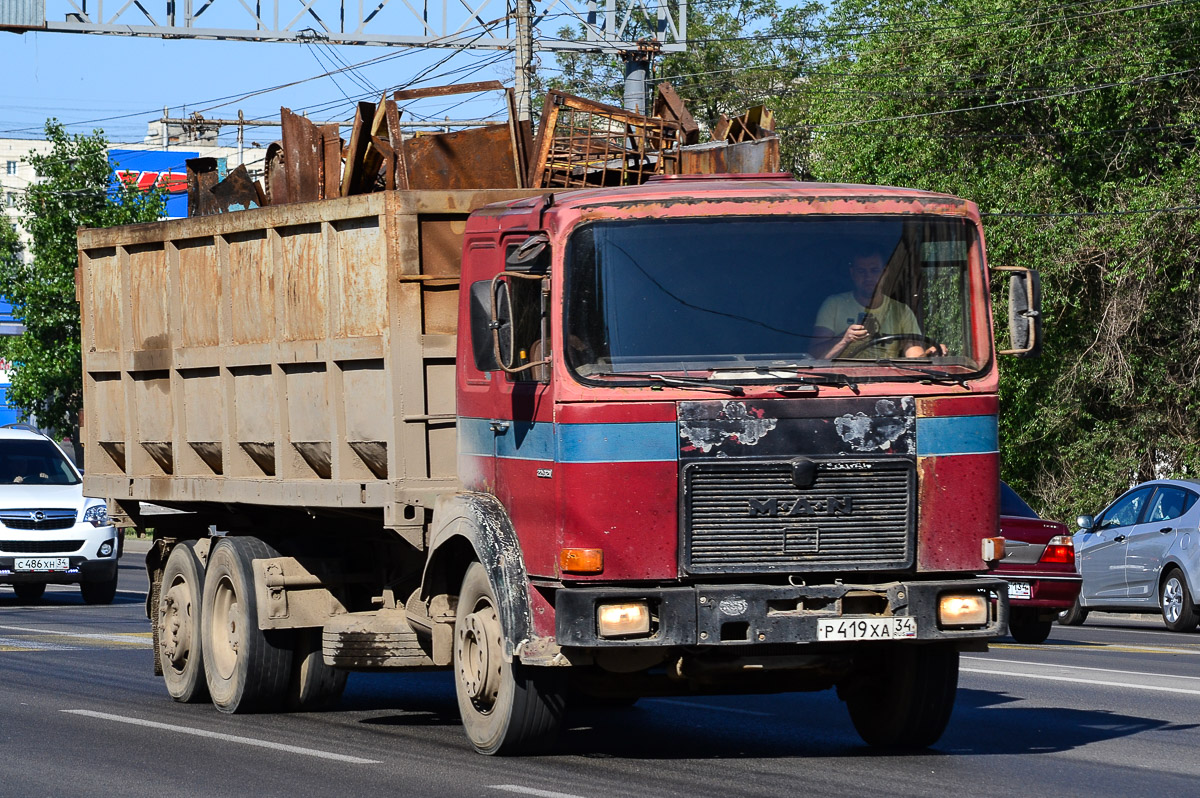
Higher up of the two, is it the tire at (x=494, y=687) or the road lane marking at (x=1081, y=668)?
the tire at (x=494, y=687)

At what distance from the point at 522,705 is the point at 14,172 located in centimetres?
14021

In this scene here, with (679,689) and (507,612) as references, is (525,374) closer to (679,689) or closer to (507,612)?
(507,612)

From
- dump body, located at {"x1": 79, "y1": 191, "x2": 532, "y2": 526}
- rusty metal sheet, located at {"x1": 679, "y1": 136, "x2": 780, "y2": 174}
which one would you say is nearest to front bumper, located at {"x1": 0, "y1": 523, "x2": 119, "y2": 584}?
dump body, located at {"x1": 79, "y1": 191, "x2": 532, "y2": 526}

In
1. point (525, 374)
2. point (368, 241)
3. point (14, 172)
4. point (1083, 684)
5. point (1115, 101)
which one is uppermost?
point (14, 172)

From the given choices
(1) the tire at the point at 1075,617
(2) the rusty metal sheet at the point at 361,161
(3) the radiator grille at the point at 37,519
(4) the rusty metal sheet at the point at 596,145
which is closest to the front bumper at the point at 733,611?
(4) the rusty metal sheet at the point at 596,145

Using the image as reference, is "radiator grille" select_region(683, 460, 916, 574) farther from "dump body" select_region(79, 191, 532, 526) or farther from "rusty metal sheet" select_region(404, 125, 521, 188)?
→ "rusty metal sheet" select_region(404, 125, 521, 188)

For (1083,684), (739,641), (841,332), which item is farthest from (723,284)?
(1083,684)

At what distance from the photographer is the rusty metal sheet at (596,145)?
1088 centimetres

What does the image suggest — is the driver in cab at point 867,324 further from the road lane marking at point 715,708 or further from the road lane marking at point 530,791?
the road lane marking at point 715,708

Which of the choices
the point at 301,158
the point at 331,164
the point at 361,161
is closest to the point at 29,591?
the point at 301,158

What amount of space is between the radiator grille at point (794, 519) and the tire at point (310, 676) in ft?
12.4

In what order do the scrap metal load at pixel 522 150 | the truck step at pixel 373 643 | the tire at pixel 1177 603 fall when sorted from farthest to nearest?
the tire at pixel 1177 603
the scrap metal load at pixel 522 150
the truck step at pixel 373 643

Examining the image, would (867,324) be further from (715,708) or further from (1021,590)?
(1021,590)

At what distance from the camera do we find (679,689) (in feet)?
29.8
